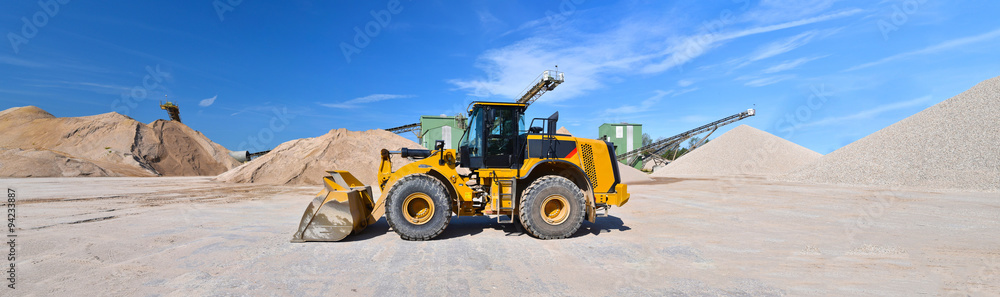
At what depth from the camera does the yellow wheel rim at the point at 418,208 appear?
18.2ft

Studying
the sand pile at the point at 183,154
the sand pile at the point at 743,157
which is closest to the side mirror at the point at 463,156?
the sand pile at the point at 743,157

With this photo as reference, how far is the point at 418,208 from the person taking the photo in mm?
5715

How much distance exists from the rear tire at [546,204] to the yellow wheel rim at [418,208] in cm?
137

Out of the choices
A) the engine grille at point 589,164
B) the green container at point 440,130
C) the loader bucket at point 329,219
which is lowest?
the loader bucket at point 329,219

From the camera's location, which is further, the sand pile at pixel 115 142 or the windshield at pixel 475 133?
the sand pile at pixel 115 142

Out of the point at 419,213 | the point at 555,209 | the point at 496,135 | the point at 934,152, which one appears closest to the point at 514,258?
the point at 555,209

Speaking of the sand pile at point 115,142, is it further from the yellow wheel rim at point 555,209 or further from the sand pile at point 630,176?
the sand pile at point 630,176

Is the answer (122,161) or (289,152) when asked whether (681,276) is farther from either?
(122,161)

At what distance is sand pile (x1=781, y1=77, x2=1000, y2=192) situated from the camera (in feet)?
49.3

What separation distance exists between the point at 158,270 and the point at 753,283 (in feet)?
19.9

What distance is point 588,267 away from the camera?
4.23 metres

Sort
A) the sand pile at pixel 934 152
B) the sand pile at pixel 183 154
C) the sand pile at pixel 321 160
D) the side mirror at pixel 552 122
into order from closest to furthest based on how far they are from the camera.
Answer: the side mirror at pixel 552 122 < the sand pile at pixel 934 152 < the sand pile at pixel 321 160 < the sand pile at pixel 183 154

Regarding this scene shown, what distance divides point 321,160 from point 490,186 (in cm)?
1576

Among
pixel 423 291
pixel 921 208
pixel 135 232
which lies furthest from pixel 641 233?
pixel 921 208
